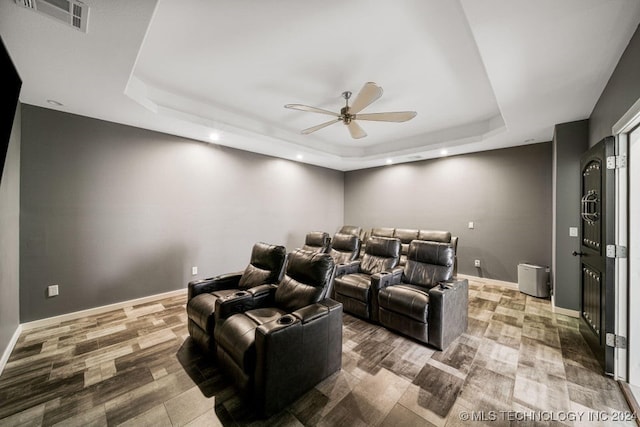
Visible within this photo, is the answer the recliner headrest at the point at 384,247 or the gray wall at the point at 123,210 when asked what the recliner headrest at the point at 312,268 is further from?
the gray wall at the point at 123,210

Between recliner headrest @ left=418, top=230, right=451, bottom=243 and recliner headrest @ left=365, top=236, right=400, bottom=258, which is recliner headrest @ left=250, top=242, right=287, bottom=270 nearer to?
recliner headrest @ left=365, top=236, right=400, bottom=258

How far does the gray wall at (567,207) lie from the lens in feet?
10.5

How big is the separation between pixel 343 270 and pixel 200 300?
6.47 feet

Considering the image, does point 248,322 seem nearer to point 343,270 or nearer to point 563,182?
point 343,270

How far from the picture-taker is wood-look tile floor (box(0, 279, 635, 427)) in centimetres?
167

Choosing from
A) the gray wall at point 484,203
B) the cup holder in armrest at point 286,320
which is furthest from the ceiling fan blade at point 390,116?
the gray wall at point 484,203

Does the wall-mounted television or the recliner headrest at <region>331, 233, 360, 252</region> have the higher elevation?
the wall-mounted television

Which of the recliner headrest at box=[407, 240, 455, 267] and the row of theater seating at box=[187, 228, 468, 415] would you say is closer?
the row of theater seating at box=[187, 228, 468, 415]

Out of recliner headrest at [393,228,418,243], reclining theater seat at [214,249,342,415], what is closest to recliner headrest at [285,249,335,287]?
reclining theater seat at [214,249,342,415]

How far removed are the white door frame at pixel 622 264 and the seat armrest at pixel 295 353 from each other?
2.30m

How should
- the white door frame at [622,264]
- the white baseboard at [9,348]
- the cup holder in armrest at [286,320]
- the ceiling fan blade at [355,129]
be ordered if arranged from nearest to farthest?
the cup holder in armrest at [286,320] < the white door frame at [622,264] < the white baseboard at [9,348] < the ceiling fan blade at [355,129]

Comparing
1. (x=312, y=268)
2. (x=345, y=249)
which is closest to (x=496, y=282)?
(x=345, y=249)

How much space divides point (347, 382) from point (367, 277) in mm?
1597

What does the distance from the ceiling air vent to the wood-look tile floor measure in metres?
2.65
